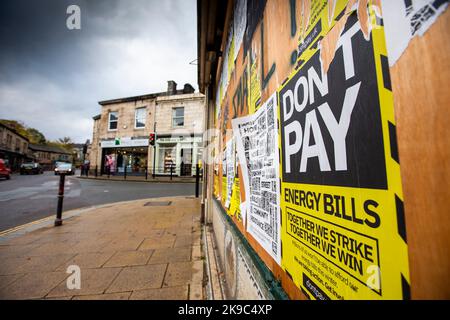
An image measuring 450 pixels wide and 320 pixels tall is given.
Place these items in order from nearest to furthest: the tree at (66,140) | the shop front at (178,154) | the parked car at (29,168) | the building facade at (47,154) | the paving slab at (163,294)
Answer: the paving slab at (163,294) < the shop front at (178,154) < the parked car at (29,168) < the building facade at (47,154) < the tree at (66,140)

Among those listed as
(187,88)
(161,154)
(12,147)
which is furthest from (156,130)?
(12,147)

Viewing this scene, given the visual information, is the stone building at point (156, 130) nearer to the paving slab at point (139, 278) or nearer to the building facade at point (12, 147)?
the paving slab at point (139, 278)

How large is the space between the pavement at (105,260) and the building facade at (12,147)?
118 ft

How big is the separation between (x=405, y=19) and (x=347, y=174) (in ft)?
1.08

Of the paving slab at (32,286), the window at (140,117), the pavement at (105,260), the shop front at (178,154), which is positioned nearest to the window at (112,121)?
the window at (140,117)

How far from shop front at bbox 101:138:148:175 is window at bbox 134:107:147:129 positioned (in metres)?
1.37

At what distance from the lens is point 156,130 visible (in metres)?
15.8

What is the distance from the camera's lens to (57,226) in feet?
13.0

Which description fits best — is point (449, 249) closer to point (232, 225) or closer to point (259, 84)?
point (259, 84)

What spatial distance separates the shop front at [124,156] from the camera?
54.2ft

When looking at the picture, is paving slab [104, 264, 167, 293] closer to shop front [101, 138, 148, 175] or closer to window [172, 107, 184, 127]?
window [172, 107, 184, 127]

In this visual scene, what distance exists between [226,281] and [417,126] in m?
2.07

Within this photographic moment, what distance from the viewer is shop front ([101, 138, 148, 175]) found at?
16531 mm
